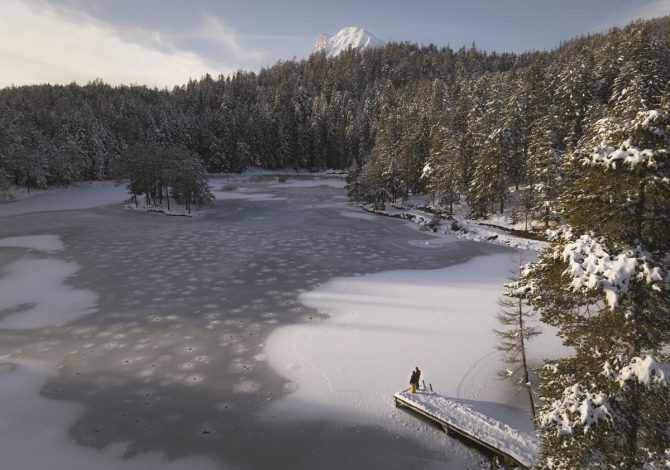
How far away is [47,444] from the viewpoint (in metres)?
12.4

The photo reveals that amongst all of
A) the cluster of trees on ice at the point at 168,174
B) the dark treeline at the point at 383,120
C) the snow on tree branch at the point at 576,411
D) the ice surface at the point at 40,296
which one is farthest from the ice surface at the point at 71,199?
the snow on tree branch at the point at 576,411

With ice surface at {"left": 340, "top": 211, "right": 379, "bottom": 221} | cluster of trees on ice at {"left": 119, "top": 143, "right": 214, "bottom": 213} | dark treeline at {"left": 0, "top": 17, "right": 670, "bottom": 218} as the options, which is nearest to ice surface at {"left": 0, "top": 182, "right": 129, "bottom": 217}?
dark treeline at {"left": 0, "top": 17, "right": 670, "bottom": 218}

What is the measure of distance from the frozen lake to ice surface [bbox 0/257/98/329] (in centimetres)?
13

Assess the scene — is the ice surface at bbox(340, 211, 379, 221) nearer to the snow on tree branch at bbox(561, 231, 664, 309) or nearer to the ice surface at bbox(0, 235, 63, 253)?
the ice surface at bbox(0, 235, 63, 253)

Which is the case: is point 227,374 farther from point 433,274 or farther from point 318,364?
point 433,274

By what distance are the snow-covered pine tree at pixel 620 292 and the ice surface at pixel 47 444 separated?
972 cm

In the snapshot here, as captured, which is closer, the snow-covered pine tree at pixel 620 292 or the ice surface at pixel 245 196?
the snow-covered pine tree at pixel 620 292

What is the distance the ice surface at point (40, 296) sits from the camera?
70.1 feet

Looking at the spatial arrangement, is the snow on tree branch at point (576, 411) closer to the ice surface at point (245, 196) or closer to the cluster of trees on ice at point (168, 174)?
the cluster of trees on ice at point (168, 174)

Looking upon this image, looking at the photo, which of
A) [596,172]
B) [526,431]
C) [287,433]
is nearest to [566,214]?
[596,172]

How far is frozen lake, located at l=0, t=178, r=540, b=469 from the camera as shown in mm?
12500

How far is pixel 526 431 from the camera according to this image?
12945mm

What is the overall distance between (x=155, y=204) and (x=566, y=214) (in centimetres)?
6474

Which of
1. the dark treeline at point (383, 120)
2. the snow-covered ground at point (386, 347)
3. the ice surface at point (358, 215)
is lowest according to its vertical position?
the snow-covered ground at point (386, 347)
